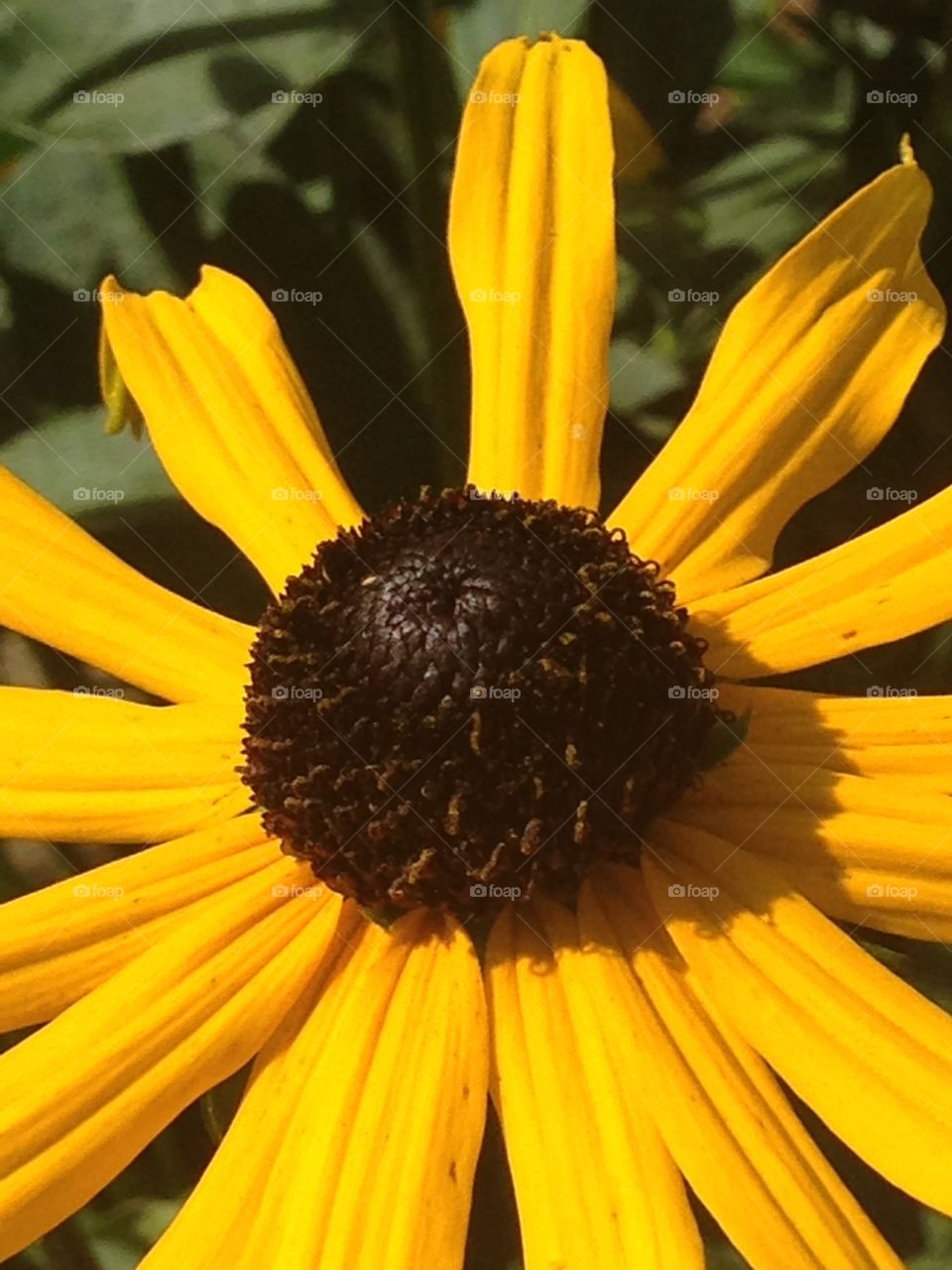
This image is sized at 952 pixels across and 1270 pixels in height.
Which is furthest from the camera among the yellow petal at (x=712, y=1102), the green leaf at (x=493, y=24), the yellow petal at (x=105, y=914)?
the green leaf at (x=493, y=24)

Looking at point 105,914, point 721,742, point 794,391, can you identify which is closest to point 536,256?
point 794,391

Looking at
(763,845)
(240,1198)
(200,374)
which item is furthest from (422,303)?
(240,1198)

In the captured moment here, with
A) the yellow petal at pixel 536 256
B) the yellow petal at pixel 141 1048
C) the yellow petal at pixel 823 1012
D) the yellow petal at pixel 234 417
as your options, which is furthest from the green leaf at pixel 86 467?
the yellow petal at pixel 823 1012

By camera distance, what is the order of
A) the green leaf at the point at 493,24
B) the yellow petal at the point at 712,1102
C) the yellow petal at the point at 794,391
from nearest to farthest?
the yellow petal at the point at 712,1102 → the yellow petal at the point at 794,391 → the green leaf at the point at 493,24

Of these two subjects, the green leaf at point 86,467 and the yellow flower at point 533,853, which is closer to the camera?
the yellow flower at point 533,853

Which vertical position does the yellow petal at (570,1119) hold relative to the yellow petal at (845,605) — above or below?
below

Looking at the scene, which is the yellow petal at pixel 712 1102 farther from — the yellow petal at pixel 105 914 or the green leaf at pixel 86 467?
the green leaf at pixel 86 467

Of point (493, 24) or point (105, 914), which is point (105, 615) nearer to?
point (105, 914)

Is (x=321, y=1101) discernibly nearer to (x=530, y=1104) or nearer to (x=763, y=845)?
(x=530, y=1104)

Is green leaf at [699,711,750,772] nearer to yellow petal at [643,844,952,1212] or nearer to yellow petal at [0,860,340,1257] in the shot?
yellow petal at [643,844,952,1212]
